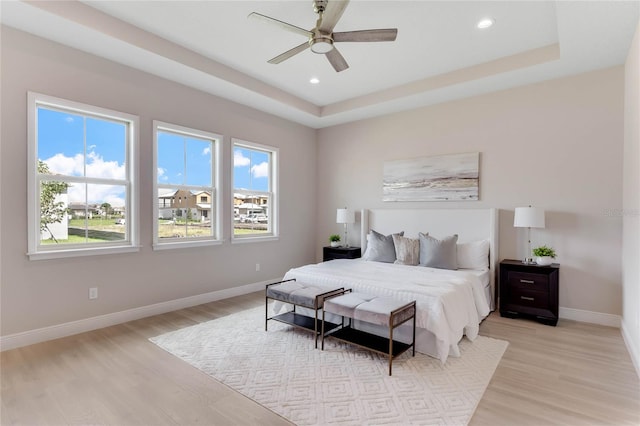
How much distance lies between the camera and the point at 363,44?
11.8ft

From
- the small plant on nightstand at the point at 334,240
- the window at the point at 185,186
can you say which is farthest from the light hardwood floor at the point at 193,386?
the small plant on nightstand at the point at 334,240

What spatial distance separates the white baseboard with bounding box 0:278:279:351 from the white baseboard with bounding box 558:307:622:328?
4.41 m

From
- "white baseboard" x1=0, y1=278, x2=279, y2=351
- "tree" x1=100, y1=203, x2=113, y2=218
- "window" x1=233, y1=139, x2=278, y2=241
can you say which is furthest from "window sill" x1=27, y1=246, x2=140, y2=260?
"window" x1=233, y1=139, x2=278, y2=241

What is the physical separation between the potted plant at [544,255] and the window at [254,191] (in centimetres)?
389

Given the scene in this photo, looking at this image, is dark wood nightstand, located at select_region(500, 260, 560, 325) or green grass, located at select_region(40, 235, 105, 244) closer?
green grass, located at select_region(40, 235, 105, 244)

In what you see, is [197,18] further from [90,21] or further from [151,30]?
[90,21]

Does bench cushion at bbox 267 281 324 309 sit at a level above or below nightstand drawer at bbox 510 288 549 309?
above

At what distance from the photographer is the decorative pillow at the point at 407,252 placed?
14.6 feet

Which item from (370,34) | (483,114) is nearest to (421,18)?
(370,34)

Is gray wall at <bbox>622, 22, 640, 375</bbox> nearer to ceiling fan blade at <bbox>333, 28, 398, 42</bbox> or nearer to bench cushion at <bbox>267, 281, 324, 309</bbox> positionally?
ceiling fan blade at <bbox>333, 28, 398, 42</bbox>

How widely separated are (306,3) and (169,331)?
357cm

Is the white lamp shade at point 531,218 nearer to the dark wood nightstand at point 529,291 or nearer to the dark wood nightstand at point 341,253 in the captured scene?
the dark wood nightstand at point 529,291

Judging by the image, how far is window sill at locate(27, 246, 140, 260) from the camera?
10.5 feet

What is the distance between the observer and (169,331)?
139 inches
